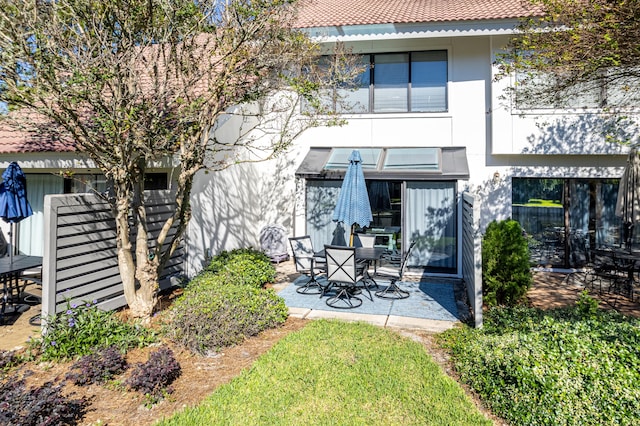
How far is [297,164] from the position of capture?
15414mm

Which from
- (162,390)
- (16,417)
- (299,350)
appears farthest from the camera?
(299,350)

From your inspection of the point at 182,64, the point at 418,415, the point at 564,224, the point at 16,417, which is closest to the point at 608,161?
the point at 564,224

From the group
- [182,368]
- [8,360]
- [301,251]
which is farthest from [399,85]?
[8,360]

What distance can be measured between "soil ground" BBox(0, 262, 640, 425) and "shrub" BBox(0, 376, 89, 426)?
0.30 m

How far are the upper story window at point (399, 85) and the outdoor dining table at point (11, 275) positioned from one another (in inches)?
405

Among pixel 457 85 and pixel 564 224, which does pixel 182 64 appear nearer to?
pixel 457 85

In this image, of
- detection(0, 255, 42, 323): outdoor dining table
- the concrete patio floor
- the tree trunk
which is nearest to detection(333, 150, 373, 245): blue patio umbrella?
the concrete patio floor

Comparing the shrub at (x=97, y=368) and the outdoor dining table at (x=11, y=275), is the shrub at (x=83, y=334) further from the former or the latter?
the outdoor dining table at (x=11, y=275)

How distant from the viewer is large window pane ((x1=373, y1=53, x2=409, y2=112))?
14.5 meters

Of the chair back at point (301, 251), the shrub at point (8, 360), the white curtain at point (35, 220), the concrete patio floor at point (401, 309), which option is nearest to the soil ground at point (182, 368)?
the shrub at point (8, 360)

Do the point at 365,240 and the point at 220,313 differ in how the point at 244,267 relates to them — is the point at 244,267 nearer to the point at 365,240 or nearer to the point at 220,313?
the point at 220,313

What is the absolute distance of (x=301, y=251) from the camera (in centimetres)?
1267

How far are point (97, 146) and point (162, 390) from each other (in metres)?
4.88

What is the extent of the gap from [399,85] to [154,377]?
12.7 m
